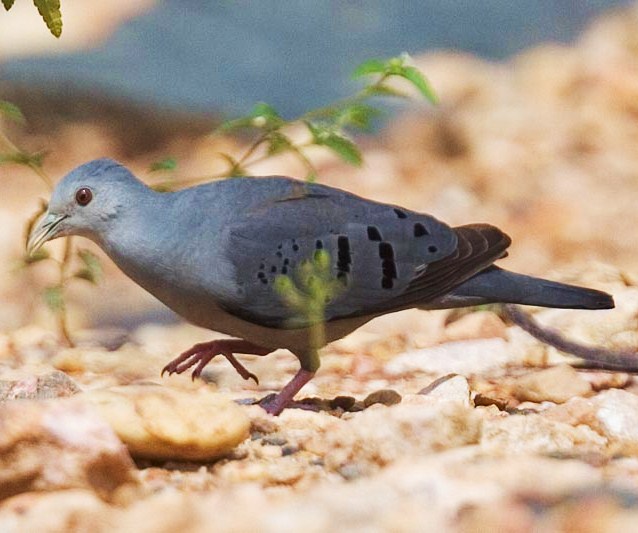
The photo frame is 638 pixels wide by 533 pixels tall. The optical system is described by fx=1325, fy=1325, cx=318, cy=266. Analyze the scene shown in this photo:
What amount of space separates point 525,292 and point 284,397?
3.18ft

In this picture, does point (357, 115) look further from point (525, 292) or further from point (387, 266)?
point (525, 292)

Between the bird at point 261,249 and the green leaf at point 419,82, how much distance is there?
40cm

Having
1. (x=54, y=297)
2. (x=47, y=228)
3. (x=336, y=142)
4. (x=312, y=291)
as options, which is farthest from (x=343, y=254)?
(x=54, y=297)

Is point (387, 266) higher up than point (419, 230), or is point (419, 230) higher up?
point (419, 230)

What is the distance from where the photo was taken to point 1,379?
12.6ft

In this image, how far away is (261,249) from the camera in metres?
4.07

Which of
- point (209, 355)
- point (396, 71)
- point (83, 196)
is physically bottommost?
point (209, 355)

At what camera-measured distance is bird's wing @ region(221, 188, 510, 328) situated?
4055mm

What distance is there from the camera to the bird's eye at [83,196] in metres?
4.07

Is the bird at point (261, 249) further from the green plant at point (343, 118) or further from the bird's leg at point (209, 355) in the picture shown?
the green plant at point (343, 118)

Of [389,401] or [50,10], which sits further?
[389,401]

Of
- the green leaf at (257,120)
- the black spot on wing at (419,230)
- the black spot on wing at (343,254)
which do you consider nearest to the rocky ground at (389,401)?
the black spot on wing at (343,254)

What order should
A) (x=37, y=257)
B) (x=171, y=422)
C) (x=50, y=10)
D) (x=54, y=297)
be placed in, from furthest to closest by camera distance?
(x=54, y=297)
(x=37, y=257)
(x=50, y=10)
(x=171, y=422)

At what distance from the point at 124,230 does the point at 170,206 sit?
0.56 ft
